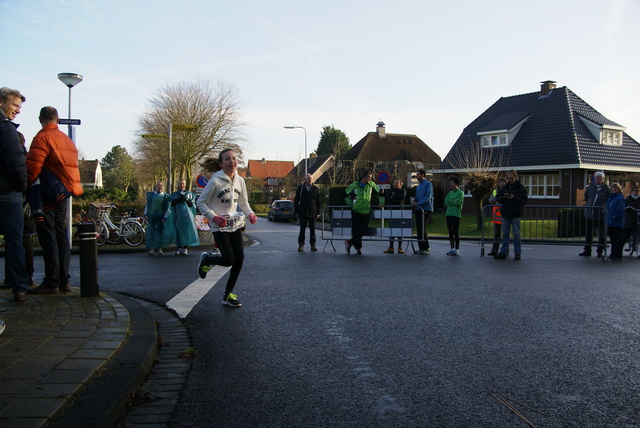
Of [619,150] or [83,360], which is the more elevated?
[619,150]

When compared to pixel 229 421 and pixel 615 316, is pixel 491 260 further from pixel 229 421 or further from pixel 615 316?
pixel 229 421

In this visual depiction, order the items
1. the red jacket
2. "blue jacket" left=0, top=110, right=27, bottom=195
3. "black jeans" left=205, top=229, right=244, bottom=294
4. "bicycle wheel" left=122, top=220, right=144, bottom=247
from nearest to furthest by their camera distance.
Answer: "blue jacket" left=0, top=110, right=27, bottom=195 < the red jacket < "black jeans" left=205, top=229, right=244, bottom=294 < "bicycle wheel" left=122, top=220, right=144, bottom=247

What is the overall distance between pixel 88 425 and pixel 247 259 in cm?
864

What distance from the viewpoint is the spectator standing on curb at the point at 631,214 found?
1316 centimetres

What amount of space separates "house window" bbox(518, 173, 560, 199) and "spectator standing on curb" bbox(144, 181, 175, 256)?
28499 millimetres

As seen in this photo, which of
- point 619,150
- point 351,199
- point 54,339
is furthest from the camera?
point 619,150

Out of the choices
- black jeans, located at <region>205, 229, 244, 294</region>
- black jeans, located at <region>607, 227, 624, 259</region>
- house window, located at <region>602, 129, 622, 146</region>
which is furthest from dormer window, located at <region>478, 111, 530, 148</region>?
black jeans, located at <region>205, 229, 244, 294</region>

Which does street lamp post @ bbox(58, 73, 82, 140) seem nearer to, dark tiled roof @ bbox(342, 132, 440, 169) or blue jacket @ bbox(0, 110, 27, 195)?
blue jacket @ bbox(0, 110, 27, 195)

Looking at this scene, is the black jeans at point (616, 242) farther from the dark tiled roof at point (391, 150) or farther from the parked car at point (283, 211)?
the dark tiled roof at point (391, 150)

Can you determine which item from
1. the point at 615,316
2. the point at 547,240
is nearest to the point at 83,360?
the point at 615,316

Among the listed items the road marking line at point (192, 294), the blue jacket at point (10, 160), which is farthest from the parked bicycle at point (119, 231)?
the blue jacket at point (10, 160)

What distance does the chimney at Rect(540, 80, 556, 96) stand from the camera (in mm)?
39062

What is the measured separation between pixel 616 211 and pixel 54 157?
1164 centimetres

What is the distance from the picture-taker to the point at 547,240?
14828mm
